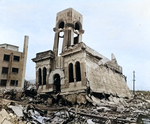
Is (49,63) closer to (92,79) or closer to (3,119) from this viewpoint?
(92,79)

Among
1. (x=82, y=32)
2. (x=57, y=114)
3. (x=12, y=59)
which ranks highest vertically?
(x=82, y=32)

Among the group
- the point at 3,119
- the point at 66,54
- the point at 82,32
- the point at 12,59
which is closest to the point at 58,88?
the point at 66,54

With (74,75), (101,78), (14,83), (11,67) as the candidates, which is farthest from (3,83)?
(101,78)

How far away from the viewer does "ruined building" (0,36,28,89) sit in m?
22.8

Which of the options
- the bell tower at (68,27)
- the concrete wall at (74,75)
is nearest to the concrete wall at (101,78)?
the concrete wall at (74,75)

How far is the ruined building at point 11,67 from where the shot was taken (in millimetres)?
22781

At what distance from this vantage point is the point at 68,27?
51.8 feet

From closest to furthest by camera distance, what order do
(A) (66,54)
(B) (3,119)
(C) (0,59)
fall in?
(B) (3,119)
(A) (66,54)
(C) (0,59)

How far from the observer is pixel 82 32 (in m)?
17.4

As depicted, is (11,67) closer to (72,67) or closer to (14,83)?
(14,83)

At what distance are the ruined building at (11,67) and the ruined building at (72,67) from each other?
319 inches

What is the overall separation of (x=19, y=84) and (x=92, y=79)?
14.5 m

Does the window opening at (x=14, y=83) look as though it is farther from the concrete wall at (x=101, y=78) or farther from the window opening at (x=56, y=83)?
the concrete wall at (x=101, y=78)

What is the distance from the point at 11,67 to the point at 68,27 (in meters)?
12.4
